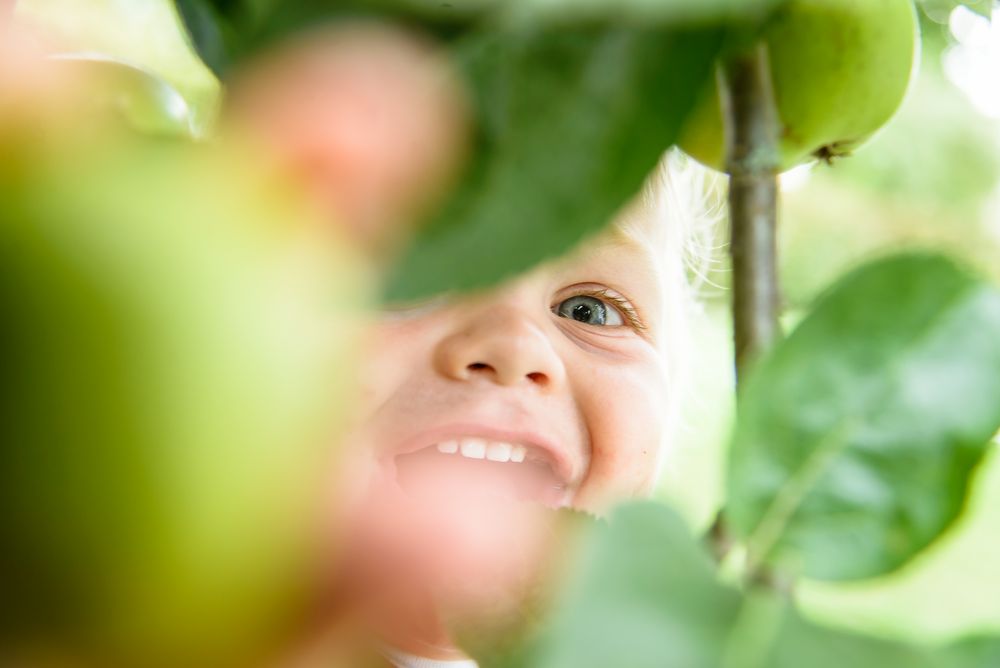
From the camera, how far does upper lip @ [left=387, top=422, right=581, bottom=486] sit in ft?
2.52

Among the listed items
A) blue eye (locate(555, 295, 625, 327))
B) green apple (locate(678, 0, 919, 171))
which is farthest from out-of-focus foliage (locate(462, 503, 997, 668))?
blue eye (locate(555, 295, 625, 327))

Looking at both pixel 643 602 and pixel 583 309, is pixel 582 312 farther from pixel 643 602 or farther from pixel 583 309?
pixel 643 602

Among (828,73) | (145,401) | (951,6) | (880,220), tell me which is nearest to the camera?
(145,401)

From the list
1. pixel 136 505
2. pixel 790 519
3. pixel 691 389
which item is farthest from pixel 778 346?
pixel 691 389

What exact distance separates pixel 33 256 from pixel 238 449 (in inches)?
1.9

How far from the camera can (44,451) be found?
170 millimetres

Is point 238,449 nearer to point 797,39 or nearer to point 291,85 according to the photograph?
point 291,85

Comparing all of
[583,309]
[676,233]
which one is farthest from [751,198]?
[676,233]

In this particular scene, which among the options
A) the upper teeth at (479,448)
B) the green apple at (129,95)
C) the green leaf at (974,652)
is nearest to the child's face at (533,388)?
the upper teeth at (479,448)

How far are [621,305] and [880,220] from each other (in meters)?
5.97

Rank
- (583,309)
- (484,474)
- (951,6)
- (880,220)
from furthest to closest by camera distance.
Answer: (880,220), (583,309), (484,474), (951,6)

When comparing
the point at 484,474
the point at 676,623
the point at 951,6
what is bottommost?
the point at 676,623

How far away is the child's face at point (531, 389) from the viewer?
76cm

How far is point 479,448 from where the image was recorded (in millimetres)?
791
